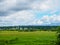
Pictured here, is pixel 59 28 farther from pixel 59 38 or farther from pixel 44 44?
pixel 44 44

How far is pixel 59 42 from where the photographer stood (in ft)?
71.5

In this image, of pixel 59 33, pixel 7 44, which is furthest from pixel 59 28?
pixel 7 44

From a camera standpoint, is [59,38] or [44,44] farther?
[44,44]

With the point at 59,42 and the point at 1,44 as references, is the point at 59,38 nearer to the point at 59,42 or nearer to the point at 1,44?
the point at 59,42

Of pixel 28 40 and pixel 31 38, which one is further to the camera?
pixel 31 38

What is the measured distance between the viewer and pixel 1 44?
145 ft

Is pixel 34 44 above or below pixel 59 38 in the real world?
below

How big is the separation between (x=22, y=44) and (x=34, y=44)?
2860 mm

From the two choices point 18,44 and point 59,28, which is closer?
point 59,28

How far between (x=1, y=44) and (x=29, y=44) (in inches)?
258

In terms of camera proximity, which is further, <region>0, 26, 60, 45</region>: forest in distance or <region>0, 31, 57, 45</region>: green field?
<region>0, 31, 57, 45</region>: green field

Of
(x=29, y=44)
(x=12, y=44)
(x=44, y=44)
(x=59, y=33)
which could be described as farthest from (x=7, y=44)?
(x=59, y=33)

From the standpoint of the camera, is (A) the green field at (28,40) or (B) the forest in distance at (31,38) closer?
→ (B) the forest in distance at (31,38)

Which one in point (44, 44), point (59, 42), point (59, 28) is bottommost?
point (44, 44)
